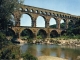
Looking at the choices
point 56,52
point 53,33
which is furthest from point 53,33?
point 56,52

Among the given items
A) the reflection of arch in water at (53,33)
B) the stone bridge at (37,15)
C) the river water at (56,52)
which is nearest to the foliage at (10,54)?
the river water at (56,52)

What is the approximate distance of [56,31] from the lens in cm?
9194

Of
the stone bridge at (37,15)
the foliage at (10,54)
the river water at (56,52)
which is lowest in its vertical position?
the river water at (56,52)

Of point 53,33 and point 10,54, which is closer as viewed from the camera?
point 10,54

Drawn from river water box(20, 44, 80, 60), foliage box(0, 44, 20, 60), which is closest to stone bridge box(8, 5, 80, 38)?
river water box(20, 44, 80, 60)

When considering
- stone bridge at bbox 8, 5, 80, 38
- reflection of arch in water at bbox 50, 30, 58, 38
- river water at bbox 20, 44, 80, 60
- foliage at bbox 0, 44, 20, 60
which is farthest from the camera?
reflection of arch in water at bbox 50, 30, 58, 38

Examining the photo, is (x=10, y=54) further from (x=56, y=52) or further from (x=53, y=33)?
(x=53, y=33)

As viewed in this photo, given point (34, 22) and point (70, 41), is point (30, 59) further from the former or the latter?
point (34, 22)

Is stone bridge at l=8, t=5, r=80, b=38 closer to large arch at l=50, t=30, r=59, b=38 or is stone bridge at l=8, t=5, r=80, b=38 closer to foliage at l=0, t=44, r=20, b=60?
large arch at l=50, t=30, r=59, b=38

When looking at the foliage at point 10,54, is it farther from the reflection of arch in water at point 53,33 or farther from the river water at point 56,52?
the reflection of arch in water at point 53,33

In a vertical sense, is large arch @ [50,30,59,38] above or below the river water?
above

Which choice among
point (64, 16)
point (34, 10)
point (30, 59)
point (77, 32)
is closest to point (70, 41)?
point (77, 32)

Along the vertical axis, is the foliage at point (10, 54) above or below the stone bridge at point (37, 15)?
below

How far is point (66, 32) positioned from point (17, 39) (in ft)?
97.8
